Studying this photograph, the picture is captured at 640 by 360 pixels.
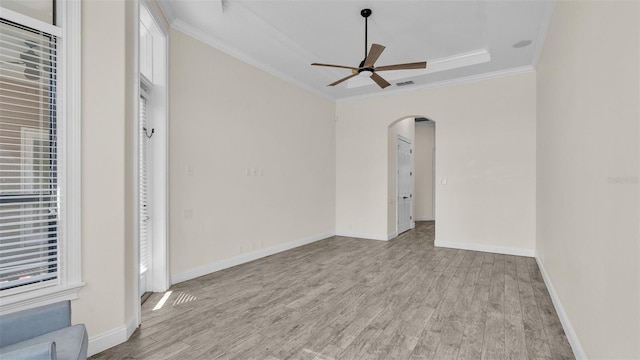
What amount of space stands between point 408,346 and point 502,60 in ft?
15.1

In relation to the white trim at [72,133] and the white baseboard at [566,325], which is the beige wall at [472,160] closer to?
the white baseboard at [566,325]

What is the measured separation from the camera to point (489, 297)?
3.39 meters

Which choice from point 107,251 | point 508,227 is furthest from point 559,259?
point 107,251

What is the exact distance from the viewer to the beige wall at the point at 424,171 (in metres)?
9.88

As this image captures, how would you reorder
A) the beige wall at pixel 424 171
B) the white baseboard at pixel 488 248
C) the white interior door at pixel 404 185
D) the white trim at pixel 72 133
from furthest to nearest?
the beige wall at pixel 424 171, the white interior door at pixel 404 185, the white baseboard at pixel 488 248, the white trim at pixel 72 133

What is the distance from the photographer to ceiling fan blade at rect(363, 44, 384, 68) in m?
3.13

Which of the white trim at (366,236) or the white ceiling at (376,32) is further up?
the white ceiling at (376,32)

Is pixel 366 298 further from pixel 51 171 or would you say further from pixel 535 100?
pixel 535 100

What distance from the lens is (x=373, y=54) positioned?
10.9 ft

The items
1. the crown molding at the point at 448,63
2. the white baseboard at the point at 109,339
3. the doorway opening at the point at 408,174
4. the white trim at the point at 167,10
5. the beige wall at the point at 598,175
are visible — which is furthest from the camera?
the doorway opening at the point at 408,174

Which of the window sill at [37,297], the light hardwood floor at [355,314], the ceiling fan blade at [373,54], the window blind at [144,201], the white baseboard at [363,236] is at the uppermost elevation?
the ceiling fan blade at [373,54]

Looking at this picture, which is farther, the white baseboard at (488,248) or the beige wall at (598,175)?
the white baseboard at (488,248)

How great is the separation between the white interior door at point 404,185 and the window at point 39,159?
20.3 feet

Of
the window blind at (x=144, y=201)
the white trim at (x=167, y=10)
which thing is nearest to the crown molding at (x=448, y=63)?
the white trim at (x=167, y=10)
